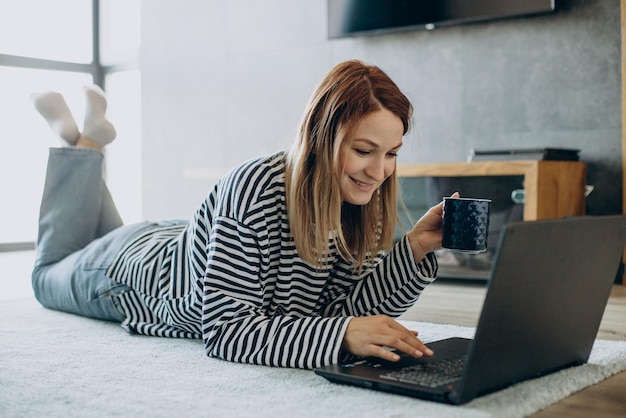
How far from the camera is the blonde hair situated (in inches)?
52.7

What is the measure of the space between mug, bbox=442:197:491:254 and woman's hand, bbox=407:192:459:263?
0.68 feet

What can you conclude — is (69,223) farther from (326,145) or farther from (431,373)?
(431,373)

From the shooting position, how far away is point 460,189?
9.58 ft

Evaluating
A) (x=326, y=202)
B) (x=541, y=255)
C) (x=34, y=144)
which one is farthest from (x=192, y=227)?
(x=34, y=144)

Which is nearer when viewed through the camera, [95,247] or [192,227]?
[192,227]

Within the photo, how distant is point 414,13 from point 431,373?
2478 millimetres

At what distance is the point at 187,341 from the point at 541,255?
85cm

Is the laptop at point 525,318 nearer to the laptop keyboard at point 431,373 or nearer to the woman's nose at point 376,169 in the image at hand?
the laptop keyboard at point 431,373

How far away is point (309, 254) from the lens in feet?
4.70

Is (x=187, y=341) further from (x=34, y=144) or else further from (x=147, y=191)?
(x=34, y=144)

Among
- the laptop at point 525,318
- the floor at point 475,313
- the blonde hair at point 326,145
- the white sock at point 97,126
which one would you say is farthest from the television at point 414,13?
the laptop at point 525,318

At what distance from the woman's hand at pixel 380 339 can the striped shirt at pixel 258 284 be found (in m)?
0.02

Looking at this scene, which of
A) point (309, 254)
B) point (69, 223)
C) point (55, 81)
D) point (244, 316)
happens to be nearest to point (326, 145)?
→ point (309, 254)

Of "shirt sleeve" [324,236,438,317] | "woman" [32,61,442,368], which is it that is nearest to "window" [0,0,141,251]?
"woman" [32,61,442,368]
